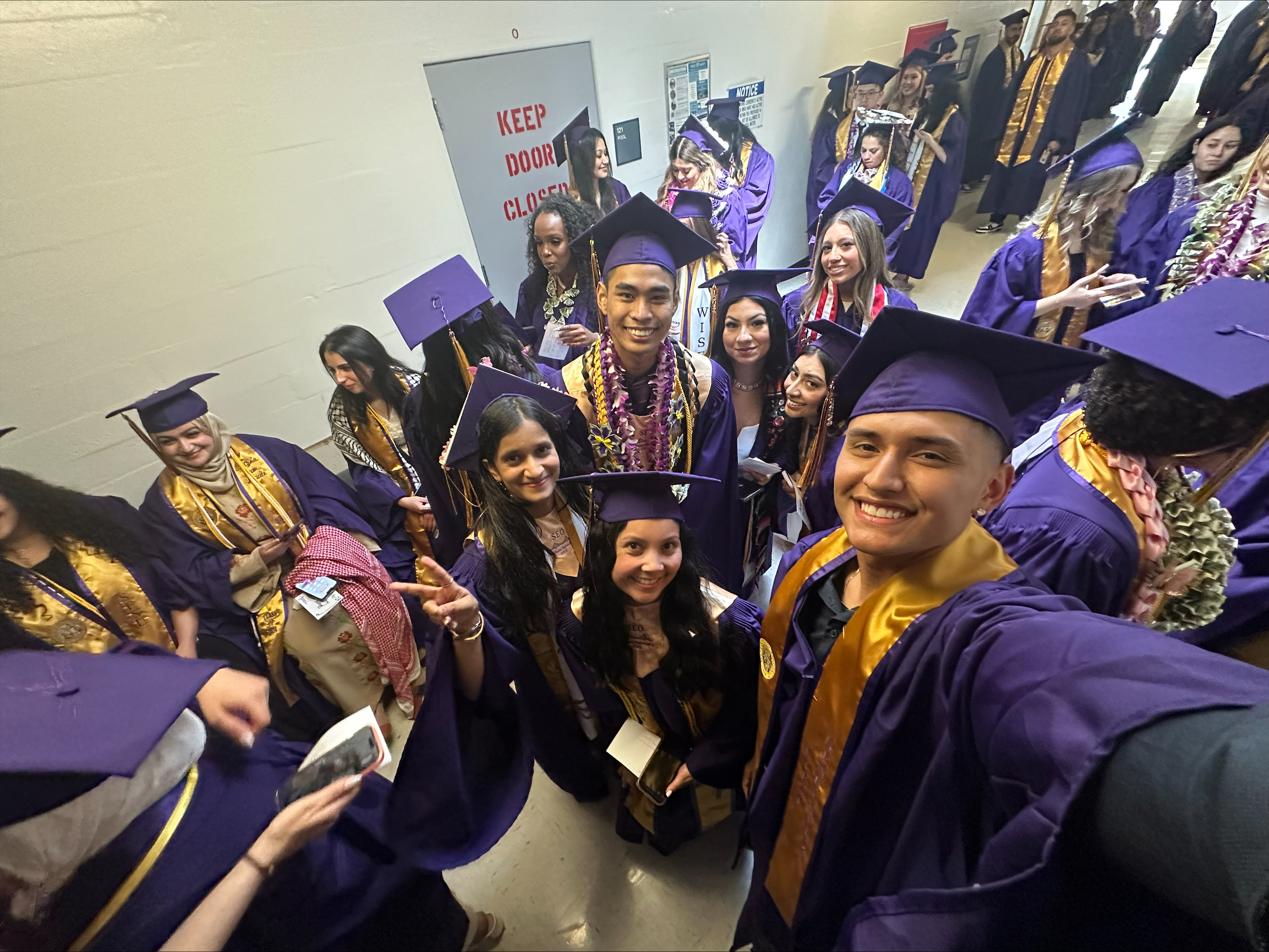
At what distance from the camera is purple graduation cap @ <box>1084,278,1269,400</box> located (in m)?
1.07

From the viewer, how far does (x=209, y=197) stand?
210cm

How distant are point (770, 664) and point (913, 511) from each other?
2.20ft

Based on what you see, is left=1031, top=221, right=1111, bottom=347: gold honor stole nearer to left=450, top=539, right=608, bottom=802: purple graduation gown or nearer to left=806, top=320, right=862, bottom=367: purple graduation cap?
left=806, top=320, right=862, bottom=367: purple graduation cap

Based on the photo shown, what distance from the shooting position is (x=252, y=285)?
90.1 inches

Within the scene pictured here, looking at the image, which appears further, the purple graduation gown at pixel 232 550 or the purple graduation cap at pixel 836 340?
the purple graduation cap at pixel 836 340

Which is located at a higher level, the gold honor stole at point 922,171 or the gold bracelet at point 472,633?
the gold honor stole at point 922,171

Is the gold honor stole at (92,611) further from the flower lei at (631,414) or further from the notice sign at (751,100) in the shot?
the notice sign at (751,100)

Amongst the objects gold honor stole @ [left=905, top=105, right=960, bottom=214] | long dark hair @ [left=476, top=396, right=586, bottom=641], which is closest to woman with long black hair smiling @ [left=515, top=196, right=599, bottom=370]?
long dark hair @ [left=476, top=396, right=586, bottom=641]

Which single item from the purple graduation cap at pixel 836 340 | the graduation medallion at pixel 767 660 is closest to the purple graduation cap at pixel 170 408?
the graduation medallion at pixel 767 660

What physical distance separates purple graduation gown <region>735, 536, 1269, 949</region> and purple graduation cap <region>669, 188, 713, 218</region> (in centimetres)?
311

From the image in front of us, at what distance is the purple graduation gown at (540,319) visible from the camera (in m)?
3.12

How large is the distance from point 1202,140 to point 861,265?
90.7 inches

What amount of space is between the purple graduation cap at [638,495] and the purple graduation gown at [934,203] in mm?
5724

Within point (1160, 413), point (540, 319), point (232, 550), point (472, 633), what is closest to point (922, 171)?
point (540, 319)
